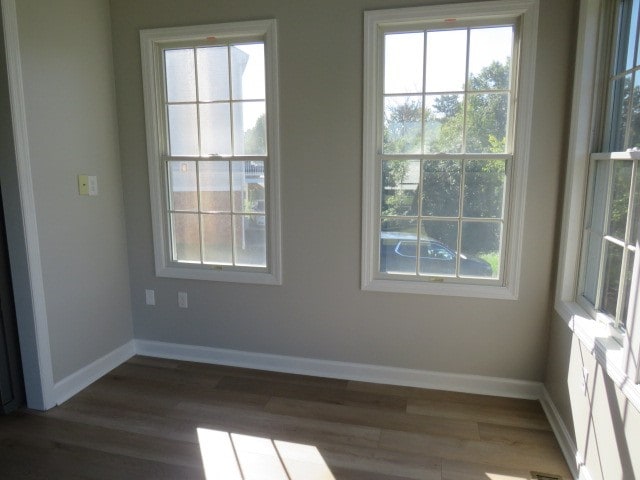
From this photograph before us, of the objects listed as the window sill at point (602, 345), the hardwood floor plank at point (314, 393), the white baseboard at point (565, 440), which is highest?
the window sill at point (602, 345)

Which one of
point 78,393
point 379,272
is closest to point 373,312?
point 379,272

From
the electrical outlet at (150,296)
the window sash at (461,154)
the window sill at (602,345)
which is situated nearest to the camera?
the window sill at (602,345)

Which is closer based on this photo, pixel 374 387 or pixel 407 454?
pixel 407 454

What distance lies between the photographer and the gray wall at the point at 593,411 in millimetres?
1567

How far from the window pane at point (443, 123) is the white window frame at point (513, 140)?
1.00 ft

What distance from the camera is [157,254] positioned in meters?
3.18

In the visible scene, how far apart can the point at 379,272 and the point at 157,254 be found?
163 centimetres

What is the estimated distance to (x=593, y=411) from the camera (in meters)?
1.88

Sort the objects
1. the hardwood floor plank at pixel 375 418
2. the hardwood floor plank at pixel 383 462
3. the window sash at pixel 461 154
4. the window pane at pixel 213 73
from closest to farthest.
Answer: the hardwood floor plank at pixel 383 462, the hardwood floor plank at pixel 375 418, the window sash at pixel 461 154, the window pane at pixel 213 73

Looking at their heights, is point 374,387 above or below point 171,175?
below

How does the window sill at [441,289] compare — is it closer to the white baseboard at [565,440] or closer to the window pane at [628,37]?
the white baseboard at [565,440]

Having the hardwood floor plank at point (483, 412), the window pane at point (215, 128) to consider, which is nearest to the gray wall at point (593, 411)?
the hardwood floor plank at point (483, 412)

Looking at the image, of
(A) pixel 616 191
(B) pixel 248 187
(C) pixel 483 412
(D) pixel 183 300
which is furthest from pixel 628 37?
(D) pixel 183 300

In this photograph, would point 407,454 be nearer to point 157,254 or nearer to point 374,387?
point 374,387
